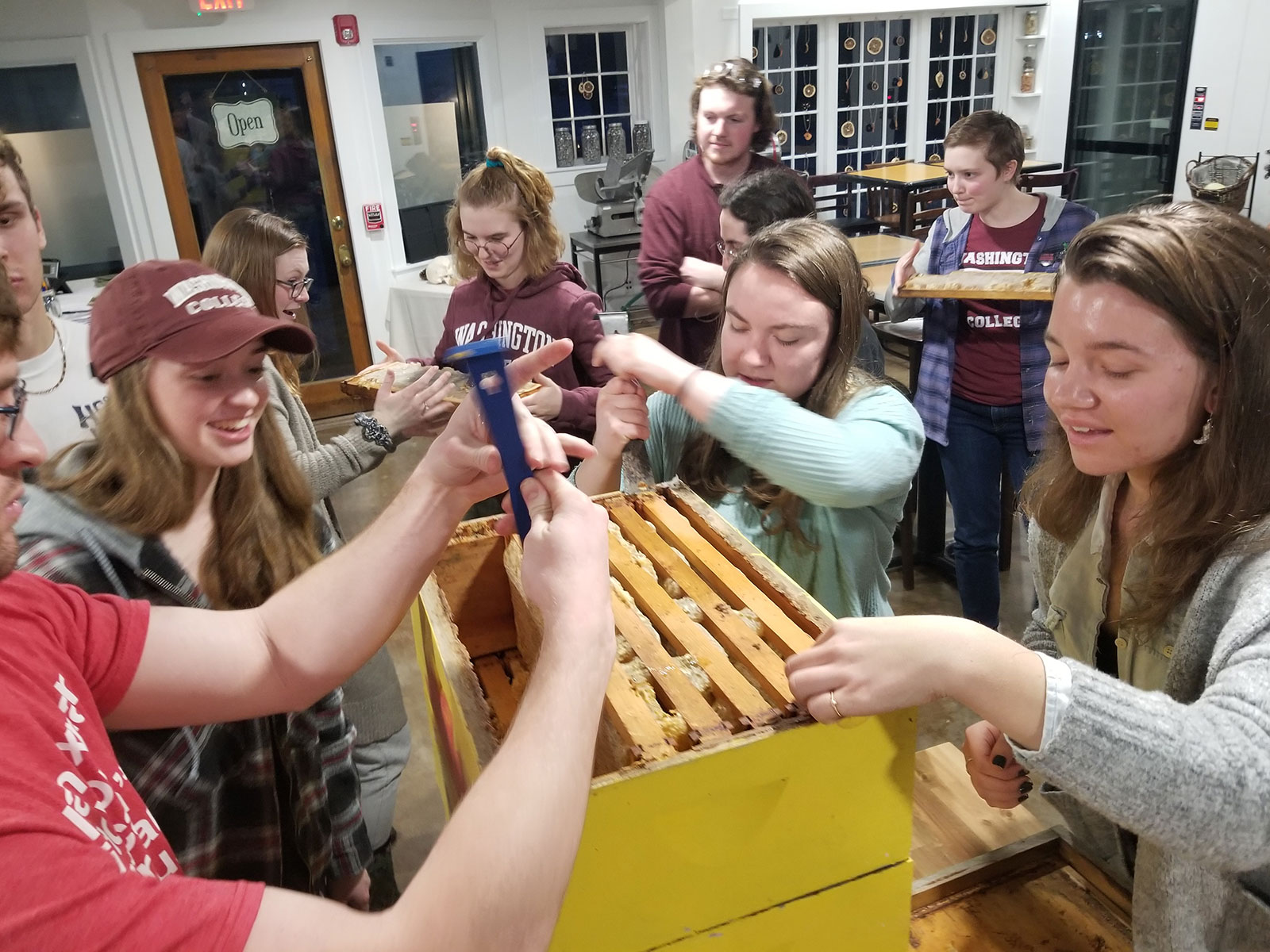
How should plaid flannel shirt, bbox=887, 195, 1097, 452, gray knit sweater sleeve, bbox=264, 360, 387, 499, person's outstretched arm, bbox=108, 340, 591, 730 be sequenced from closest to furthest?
person's outstretched arm, bbox=108, 340, 591, 730 < gray knit sweater sleeve, bbox=264, 360, 387, 499 < plaid flannel shirt, bbox=887, 195, 1097, 452

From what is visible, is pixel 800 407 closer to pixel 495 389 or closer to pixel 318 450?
pixel 495 389

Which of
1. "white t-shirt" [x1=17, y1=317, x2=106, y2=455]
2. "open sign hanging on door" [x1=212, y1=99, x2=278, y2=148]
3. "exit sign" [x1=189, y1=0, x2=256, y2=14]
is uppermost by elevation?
"exit sign" [x1=189, y1=0, x2=256, y2=14]

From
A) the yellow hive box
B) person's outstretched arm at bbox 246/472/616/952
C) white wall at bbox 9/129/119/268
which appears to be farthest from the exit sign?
person's outstretched arm at bbox 246/472/616/952

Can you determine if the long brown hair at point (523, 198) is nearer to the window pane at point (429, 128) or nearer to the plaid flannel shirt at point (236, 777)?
the plaid flannel shirt at point (236, 777)

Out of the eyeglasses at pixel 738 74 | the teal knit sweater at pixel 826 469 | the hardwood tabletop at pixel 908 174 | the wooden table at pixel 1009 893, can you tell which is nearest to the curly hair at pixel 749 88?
the eyeglasses at pixel 738 74

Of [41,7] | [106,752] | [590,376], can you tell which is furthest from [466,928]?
[41,7]

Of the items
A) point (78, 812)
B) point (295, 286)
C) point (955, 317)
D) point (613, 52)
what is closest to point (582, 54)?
point (613, 52)

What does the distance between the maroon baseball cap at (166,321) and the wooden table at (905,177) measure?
5540mm

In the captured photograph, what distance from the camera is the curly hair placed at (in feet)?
9.70

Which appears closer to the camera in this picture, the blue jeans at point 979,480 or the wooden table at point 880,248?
the blue jeans at point 979,480

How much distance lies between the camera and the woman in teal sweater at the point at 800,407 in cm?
145

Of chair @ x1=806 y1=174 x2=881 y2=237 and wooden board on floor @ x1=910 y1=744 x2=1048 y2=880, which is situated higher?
chair @ x1=806 y1=174 x2=881 y2=237

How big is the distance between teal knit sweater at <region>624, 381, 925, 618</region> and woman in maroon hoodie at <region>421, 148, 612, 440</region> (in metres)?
0.90

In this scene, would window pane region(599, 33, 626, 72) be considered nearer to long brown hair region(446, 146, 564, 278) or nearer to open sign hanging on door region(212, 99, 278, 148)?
open sign hanging on door region(212, 99, 278, 148)
